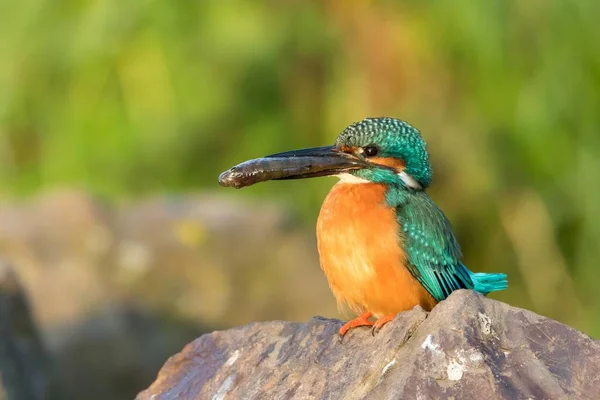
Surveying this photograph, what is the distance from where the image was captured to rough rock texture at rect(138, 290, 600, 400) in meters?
3.16

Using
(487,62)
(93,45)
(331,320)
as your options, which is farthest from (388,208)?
(93,45)

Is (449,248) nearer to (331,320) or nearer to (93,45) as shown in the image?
(331,320)

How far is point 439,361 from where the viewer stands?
3203mm

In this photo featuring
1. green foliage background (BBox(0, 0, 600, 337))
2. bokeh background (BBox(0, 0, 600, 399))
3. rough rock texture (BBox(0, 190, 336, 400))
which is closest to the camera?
rough rock texture (BBox(0, 190, 336, 400))

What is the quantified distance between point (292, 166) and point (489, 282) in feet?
3.20

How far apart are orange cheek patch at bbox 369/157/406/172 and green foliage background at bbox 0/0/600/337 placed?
4502 millimetres

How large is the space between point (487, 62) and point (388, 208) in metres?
4.93

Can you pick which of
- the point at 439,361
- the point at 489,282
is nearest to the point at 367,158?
the point at 489,282

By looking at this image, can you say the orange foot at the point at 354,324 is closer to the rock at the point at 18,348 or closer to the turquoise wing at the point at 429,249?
the turquoise wing at the point at 429,249

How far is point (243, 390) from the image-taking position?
147 inches

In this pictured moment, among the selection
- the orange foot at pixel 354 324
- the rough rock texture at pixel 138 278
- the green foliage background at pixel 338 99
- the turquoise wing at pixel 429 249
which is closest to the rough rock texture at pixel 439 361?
the orange foot at pixel 354 324

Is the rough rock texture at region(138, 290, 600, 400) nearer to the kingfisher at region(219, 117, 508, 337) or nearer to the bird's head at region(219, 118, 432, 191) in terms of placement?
the kingfisher at region(219, 117, 508, 337)

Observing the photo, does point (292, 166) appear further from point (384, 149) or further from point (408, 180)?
point (408, 180)

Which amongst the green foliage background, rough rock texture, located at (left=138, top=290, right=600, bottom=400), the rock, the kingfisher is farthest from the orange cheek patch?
the green foliage background
